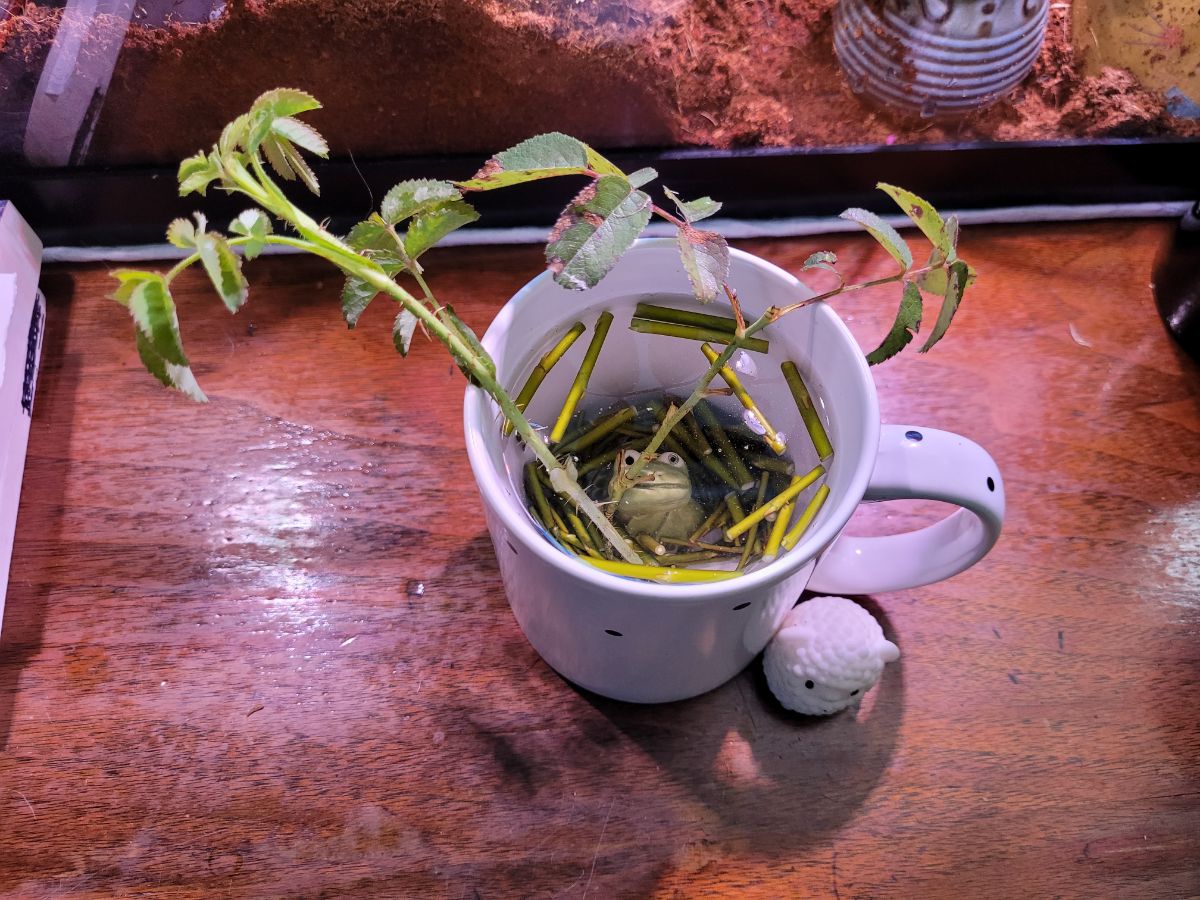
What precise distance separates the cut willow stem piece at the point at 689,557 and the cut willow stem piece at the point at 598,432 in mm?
55

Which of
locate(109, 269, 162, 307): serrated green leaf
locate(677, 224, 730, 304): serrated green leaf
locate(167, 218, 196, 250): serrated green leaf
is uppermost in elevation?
locate(677, 224, 730, 304): serrated green leaf

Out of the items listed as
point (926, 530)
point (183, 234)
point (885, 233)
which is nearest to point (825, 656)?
point (926, 530)

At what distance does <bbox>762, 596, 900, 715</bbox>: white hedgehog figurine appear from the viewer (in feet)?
1.15

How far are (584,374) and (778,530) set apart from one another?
9 centimetres

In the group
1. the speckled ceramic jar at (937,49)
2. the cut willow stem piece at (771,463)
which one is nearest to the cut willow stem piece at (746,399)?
the cut willow stem piece at (771,463)

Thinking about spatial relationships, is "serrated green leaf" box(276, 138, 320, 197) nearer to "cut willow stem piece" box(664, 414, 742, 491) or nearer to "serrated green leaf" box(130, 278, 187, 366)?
"serrated green leaf" box(130, 278, 187, 366)

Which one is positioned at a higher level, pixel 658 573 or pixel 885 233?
pixel 885 233

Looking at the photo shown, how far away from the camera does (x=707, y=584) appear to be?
A: 0.26 metres

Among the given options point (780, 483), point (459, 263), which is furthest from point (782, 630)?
point (459, 263)

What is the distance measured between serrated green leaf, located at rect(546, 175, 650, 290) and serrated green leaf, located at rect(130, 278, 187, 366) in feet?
0.31

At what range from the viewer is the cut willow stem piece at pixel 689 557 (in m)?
0.33

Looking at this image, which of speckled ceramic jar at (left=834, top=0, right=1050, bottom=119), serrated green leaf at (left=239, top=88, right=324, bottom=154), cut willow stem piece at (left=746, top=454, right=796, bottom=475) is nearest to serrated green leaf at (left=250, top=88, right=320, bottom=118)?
serrated green leaf at (left=239, top=88, right=324, bottom=154)

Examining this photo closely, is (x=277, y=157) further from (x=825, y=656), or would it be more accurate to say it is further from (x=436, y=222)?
(x=825, y=656)

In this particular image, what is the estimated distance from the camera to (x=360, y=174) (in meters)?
0.48
